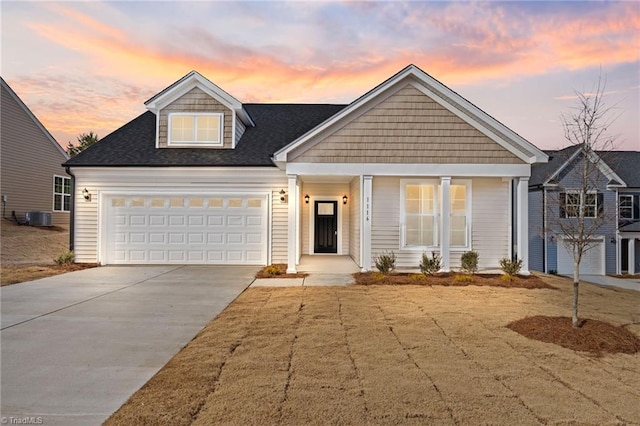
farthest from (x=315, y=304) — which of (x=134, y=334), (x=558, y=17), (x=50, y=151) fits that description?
(x=50, y=151)

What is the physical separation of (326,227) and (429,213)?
4889 mm

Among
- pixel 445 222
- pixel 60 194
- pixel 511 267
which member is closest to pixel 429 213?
pixel 445 222

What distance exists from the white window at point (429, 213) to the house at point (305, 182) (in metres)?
0.03

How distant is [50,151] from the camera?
2164 centimetres

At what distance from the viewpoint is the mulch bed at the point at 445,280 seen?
32.4 ft

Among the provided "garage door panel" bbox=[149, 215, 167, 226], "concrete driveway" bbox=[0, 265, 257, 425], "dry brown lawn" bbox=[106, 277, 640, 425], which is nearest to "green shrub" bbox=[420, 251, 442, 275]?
"dry brown lawn" bbox=[106, 277, 640, 425]

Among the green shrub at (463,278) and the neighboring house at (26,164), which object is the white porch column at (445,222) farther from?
the neighboring house at (26,164)

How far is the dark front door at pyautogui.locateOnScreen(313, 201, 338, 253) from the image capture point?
1552 centimetres

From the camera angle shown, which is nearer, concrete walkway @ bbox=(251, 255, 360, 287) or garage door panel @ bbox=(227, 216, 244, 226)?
concrete walkway @ bbox=(251, 255, 360, 287)

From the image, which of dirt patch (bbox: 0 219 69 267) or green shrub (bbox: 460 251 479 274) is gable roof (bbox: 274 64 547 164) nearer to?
green shrub (bbox: 460 251 479 274)

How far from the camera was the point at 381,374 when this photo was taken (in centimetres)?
403

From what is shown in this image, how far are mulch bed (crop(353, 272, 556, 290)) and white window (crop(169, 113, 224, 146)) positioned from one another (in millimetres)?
7182

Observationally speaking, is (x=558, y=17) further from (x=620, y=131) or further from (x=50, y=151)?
(x=50, y=151)

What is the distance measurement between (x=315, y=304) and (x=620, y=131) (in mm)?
7189
